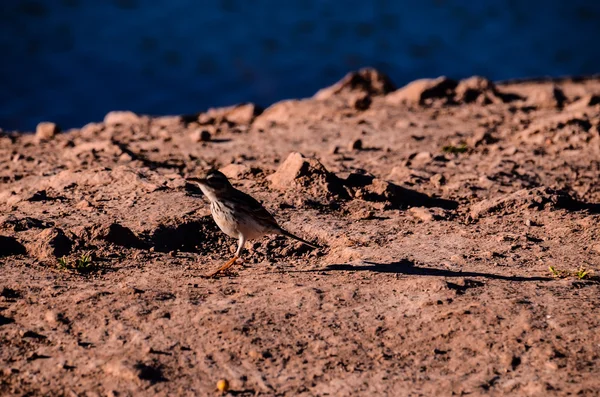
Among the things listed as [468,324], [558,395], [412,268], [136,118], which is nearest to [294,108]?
[136,118]

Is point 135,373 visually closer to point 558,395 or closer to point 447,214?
point 558,395

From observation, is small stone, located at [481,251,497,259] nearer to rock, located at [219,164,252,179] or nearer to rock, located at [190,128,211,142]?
rock, located at [219,164,252,179]

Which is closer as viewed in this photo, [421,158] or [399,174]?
[399,174]

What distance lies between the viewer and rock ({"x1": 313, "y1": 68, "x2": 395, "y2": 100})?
1505cm

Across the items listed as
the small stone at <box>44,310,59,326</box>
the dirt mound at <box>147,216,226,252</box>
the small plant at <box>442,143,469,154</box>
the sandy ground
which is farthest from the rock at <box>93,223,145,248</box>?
the small plant at <box>442,143,469,154</box>

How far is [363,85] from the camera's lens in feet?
50.3

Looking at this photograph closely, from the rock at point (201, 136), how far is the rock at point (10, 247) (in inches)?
167

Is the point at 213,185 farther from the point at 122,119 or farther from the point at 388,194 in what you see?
the point at 122,119

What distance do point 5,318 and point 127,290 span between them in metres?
0.92

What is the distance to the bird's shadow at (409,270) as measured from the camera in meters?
7.43

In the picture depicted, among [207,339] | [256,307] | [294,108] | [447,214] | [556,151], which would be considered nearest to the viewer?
[207,339]

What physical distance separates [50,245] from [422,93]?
7.70 meters

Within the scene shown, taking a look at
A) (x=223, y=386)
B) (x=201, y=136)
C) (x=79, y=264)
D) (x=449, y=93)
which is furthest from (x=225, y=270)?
(x=449, y=93)

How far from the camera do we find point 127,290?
703 centimetres
